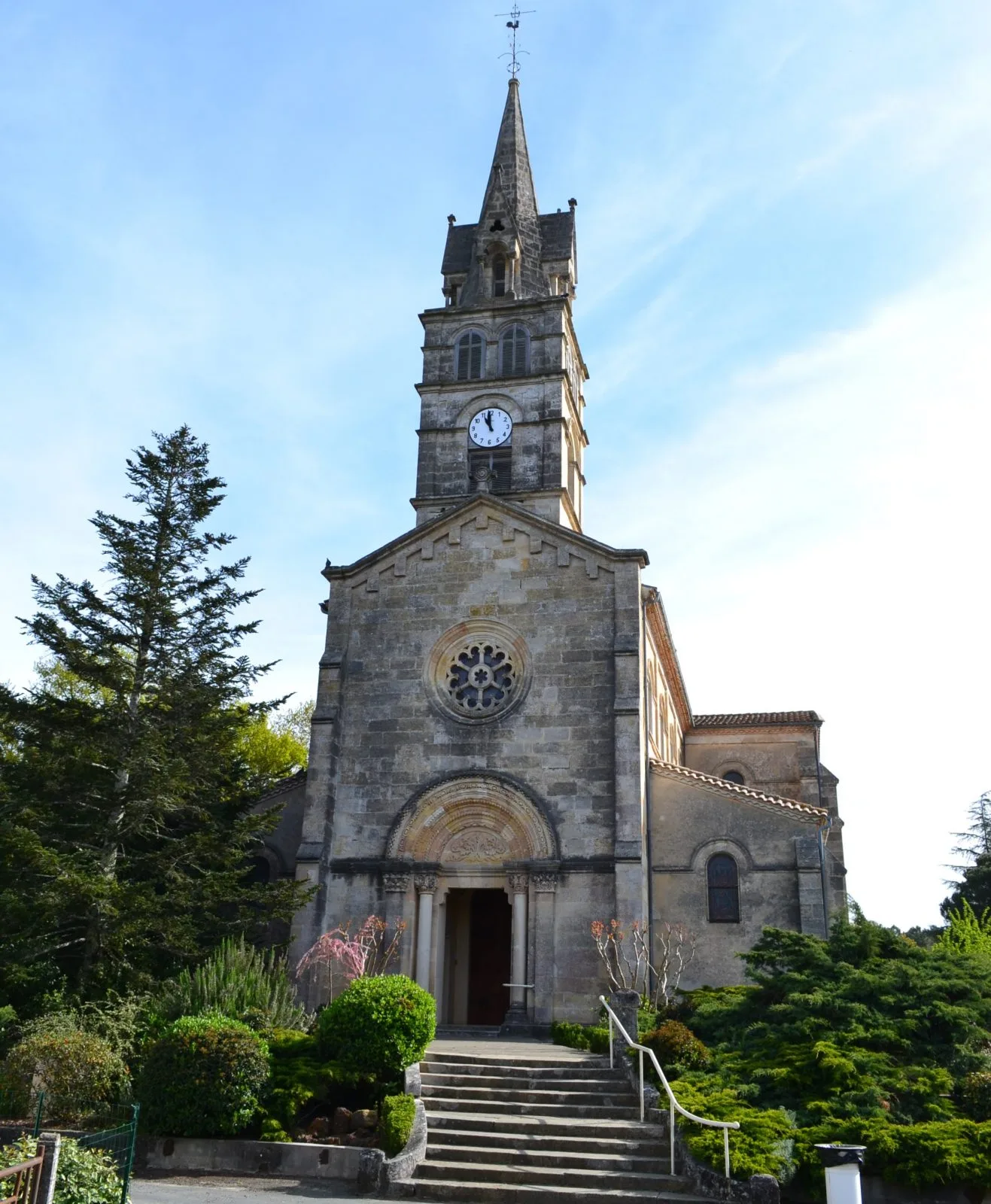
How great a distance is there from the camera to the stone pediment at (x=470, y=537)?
24250mm

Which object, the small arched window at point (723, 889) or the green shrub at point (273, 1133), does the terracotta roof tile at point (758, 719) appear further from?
the green shrub at point (273, 1133)

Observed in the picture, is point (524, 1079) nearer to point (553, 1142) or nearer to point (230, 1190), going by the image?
point (553, 1142)

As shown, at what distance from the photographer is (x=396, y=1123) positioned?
13875mm

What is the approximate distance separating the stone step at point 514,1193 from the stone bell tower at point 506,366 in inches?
745

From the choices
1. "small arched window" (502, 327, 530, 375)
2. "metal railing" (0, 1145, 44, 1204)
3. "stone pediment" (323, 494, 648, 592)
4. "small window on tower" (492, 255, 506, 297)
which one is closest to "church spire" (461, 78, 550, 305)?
"small window on tower" (492, 255, 506, 297)

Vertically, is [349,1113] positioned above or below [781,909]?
below

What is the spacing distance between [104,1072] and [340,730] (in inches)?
383

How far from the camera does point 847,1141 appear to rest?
12.5 m

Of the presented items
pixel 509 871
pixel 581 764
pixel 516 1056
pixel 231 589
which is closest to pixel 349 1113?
pixel 516 1056

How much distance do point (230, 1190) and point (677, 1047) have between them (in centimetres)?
651

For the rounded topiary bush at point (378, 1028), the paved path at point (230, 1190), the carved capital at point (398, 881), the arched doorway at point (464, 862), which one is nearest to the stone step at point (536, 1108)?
the rounded topiary bush at point (378, 1028)

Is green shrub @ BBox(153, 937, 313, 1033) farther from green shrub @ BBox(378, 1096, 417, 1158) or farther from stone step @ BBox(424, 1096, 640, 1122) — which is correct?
stone step @ BBox(424, 1096, 640, 1122)

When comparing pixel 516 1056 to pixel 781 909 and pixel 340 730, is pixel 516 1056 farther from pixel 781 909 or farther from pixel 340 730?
pixel 340 730

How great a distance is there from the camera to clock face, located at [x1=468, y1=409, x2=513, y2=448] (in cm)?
3219
